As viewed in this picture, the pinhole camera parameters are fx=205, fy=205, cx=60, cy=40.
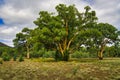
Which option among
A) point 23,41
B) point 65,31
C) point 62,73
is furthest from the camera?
point 23,41

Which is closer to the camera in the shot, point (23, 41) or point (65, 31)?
point (65, 31)

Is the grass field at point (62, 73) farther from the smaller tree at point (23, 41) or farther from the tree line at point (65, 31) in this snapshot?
the smaller tree at point (23, 41)

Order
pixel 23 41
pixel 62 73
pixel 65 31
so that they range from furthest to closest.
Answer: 1. pixel 23 41
2. pixel 65 31
3. pixel 62 73

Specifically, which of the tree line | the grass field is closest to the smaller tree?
the tree line

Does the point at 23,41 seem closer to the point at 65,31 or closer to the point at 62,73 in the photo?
the point at 65,31

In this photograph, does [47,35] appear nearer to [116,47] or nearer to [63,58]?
[63,58]

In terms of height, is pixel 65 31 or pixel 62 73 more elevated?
pixel 65 31

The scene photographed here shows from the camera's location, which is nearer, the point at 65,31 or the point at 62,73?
the point at 62,73

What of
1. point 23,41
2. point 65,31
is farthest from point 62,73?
point 23,41

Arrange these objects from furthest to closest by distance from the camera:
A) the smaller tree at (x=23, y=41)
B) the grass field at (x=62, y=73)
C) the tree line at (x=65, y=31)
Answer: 1. the smaller tree at (x=23, y=41)
2. the tree line at (x=65, y=31)
3. the grass field at (x=62, y=73)

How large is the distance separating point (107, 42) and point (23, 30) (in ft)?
103

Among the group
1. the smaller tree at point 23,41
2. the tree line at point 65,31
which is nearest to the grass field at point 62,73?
the tree line at point 65,31

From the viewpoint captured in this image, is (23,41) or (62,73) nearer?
(62,73)

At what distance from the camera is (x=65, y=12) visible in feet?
137
